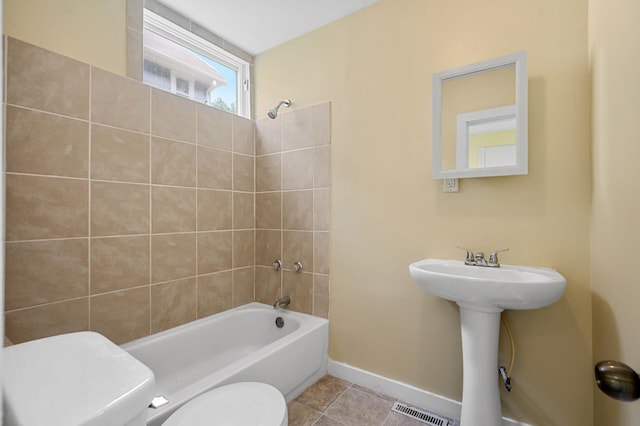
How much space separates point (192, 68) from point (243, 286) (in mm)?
1647

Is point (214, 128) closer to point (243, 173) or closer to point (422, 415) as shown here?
point (243, 173)

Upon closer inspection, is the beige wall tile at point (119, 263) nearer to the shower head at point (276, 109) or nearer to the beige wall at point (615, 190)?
the shower head at point (276, 109)

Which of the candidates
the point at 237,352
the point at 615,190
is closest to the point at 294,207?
the point at 237,352

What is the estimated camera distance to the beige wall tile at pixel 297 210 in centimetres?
228

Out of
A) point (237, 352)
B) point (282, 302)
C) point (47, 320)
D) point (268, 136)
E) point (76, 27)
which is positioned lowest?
point (237, 352)

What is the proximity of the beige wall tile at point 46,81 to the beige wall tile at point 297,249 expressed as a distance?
138cm

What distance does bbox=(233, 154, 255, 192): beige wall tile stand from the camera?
7.99 ft

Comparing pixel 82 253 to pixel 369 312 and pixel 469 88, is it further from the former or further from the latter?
pixel 469 88

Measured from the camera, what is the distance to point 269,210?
2498 mm

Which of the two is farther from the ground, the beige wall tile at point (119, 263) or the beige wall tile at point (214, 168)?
the beige wall tile at point (214, 168)

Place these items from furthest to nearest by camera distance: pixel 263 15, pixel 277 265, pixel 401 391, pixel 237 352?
pixel 277 265
pixel 237 352
pixel 263 15
pixel 401 391

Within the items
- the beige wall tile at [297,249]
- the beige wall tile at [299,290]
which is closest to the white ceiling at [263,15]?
the beige wall tile at [297,249]

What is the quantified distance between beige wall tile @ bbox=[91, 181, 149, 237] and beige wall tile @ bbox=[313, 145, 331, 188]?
1.05 metres

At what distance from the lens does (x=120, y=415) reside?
804mm
